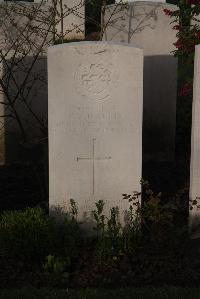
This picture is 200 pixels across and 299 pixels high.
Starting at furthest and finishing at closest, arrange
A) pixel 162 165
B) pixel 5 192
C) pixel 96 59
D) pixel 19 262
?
1. pixel 162 165
2. pixel 5 192
3. pixel 96 59
4. pixel 19 262

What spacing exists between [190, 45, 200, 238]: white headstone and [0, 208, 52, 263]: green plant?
1.36 meters

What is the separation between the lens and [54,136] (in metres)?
4.97

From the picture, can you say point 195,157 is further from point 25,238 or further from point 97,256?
point 25,238

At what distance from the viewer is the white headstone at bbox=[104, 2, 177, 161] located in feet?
26.2

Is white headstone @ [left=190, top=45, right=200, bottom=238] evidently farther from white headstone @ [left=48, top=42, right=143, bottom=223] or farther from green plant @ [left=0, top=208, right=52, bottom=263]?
green plant @ [left=0, top=208, right=52, bottom=263]

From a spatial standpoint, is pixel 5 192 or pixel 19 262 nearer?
pixel 19 262

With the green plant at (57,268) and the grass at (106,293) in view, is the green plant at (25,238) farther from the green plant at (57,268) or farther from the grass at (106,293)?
the grass at (106,293)

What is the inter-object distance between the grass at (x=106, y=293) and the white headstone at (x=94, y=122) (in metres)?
1.17

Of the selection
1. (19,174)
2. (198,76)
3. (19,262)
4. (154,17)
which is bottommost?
(19,262)

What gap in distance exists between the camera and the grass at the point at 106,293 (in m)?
3.95

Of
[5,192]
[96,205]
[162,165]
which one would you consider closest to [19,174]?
[5,192]

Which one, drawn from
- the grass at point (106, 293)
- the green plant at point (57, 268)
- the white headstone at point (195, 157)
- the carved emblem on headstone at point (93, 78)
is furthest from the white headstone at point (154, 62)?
the grass at point (106, 293)

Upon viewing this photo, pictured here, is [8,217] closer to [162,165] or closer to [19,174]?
[19,174]

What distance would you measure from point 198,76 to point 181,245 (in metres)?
1.48
